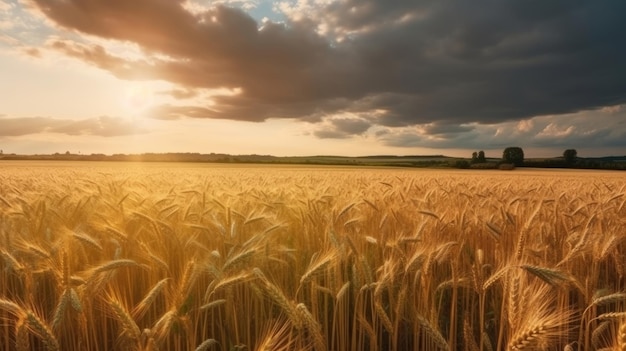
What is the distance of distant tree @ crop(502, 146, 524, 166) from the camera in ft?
187

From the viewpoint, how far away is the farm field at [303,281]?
6.25 feet

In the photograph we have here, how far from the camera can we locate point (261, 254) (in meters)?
2.83

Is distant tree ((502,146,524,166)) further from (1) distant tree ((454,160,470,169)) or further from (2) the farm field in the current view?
(2) the farm field

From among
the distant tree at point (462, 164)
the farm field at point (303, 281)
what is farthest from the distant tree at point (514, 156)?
the farm field at point (303, 281)

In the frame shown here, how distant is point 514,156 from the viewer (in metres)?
58.3

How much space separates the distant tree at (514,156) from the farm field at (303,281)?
57.6m

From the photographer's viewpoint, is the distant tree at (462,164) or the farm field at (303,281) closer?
the farm field at (303,281)

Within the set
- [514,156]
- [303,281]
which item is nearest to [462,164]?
[514,156]

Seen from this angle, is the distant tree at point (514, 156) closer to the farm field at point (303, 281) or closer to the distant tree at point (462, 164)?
the distant tree at point (462, 164)

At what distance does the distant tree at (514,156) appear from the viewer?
57.1 meters

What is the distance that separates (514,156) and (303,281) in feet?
207

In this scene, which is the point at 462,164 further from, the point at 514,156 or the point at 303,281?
the point at 303,281

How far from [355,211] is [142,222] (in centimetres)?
231

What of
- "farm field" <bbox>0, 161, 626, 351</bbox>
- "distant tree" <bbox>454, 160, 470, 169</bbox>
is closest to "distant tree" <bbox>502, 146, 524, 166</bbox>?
"distant tree" <bbox>454, 160, 470, 169</bbox>
